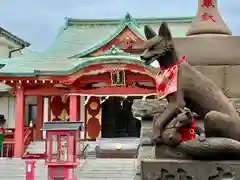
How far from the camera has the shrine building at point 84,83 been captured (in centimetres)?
1736

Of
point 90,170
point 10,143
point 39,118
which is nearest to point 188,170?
point 90,170

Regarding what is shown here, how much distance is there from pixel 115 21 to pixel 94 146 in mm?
8856

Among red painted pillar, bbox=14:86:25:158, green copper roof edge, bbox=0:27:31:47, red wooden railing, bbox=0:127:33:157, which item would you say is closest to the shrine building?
red painted pillar, bbox=14:86:25:158

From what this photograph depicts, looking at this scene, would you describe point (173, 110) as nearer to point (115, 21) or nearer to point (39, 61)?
point (39, 61)

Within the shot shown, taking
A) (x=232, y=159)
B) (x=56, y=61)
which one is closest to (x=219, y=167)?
(x=232, y=159)

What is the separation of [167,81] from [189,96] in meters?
0.23

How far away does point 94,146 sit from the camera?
59.2 feet

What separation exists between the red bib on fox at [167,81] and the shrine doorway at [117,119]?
16276mm

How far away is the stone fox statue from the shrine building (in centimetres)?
1304

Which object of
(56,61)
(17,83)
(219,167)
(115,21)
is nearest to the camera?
(219,167)

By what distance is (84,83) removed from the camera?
61.1 feet

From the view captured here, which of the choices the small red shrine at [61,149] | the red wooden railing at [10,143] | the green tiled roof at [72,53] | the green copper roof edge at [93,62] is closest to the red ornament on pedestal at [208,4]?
the small red shrine at [61,149]

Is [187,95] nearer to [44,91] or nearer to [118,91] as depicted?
[118,91]

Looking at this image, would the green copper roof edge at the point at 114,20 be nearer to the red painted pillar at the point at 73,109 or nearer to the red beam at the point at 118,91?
the red beam at the point at 118,91
